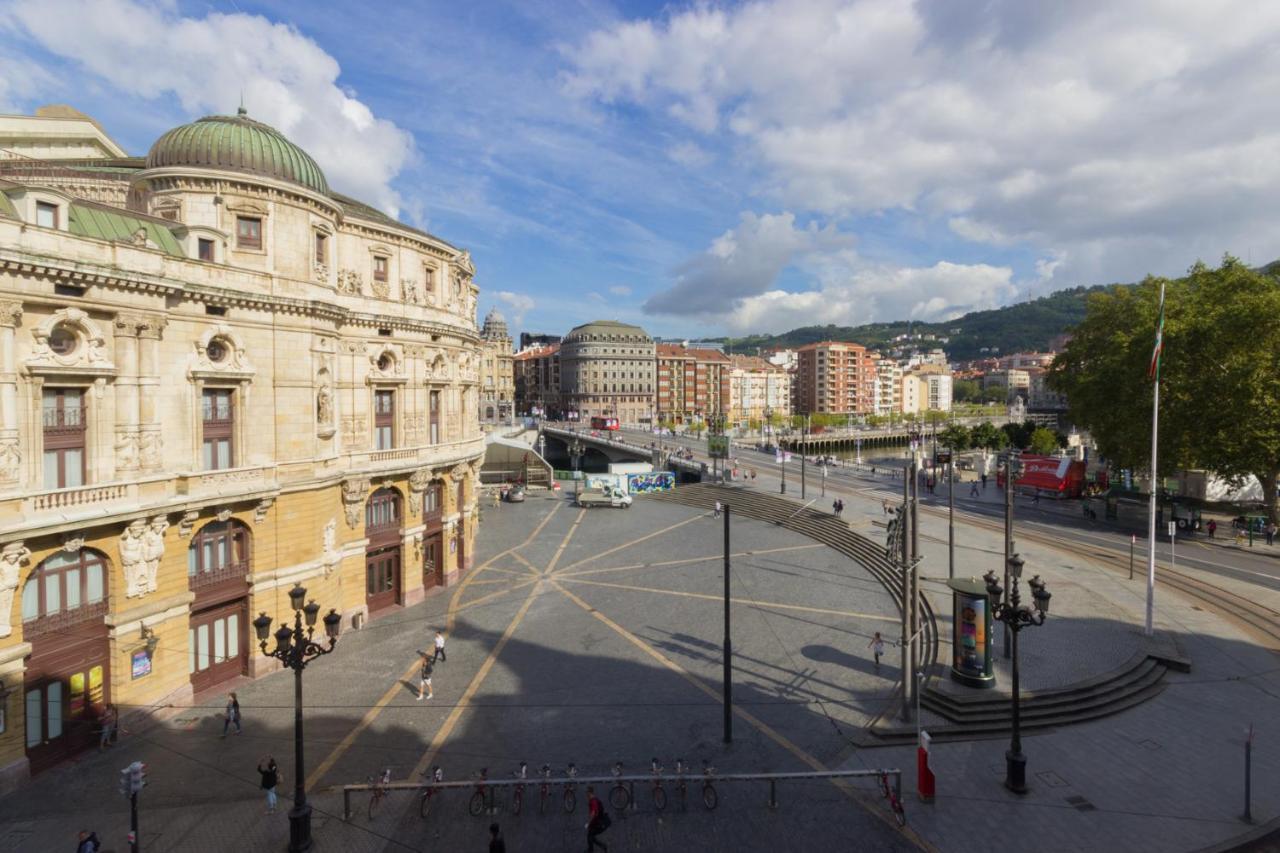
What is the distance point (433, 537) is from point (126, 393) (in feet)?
55.3

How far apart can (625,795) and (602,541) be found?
2982 centimetres

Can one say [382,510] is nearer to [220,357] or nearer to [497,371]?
[220,357]

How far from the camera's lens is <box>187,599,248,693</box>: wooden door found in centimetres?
2192

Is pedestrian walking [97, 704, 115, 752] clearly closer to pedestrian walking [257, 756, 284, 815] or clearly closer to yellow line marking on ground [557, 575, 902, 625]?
pedestrian walking [257, 756, 284, 815]

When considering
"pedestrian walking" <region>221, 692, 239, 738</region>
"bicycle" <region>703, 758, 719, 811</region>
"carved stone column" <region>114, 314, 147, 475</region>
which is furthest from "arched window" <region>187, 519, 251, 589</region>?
"bicycle" <region>703, 758, 719, 811</region>

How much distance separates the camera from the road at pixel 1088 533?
32625 mm

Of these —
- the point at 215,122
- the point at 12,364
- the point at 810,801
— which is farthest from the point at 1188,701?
the point at 215,122

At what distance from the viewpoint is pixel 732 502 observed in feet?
189

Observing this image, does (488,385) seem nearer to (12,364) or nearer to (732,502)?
(732,502)

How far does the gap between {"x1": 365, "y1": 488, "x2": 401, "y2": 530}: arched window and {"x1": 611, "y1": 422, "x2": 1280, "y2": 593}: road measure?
3667 centimetres

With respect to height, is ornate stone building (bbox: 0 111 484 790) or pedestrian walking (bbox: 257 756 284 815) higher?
ornate stone building (bbox: 0 111 484 790)

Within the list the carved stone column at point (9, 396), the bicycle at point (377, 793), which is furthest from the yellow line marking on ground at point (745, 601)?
the carved stone column at point (9, 396)

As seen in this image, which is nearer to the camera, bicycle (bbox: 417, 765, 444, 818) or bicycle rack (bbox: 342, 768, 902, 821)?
bicycle rack (bbox: 342, 768, 902, 821)

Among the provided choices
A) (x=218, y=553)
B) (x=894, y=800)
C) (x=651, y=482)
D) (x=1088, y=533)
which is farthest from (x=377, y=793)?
(x=651, y=482)
